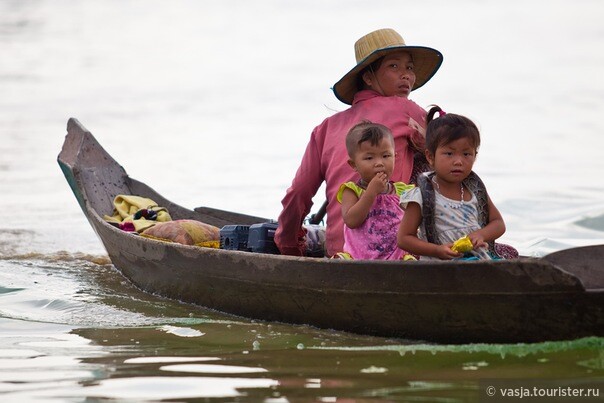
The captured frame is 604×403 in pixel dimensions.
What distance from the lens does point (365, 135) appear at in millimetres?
4723

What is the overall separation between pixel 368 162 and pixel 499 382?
57.4 inches

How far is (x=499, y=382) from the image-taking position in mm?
3506

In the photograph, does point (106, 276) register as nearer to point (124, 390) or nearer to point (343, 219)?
point (343, 219)

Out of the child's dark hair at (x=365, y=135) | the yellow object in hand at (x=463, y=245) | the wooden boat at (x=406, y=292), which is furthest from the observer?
the child's dark hair at (x=365, y=135)

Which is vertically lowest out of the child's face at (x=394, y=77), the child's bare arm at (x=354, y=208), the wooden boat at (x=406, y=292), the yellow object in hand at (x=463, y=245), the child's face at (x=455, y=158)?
the wooden boat at (x=406, y=292)

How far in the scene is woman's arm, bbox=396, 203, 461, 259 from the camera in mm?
4320

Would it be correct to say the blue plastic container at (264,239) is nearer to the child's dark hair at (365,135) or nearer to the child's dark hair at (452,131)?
the child's dark hair at (365,135)

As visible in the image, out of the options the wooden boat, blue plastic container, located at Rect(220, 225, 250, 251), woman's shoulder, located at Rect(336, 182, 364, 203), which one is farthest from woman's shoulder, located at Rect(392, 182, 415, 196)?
blue plastic container, located at Rect(220, 225, 250, 251)

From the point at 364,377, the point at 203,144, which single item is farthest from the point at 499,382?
the point at 203,144

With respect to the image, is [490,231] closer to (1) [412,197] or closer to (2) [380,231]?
(1) [412,197]

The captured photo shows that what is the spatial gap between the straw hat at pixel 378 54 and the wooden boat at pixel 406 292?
101 centimetres

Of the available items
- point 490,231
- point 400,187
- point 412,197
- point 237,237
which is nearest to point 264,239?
point 237,237

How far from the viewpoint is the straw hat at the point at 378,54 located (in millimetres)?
5195

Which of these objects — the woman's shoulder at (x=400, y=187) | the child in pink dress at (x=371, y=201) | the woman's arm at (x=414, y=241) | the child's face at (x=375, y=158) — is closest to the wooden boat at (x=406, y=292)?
the woman's arm at (x=414, y=241)
